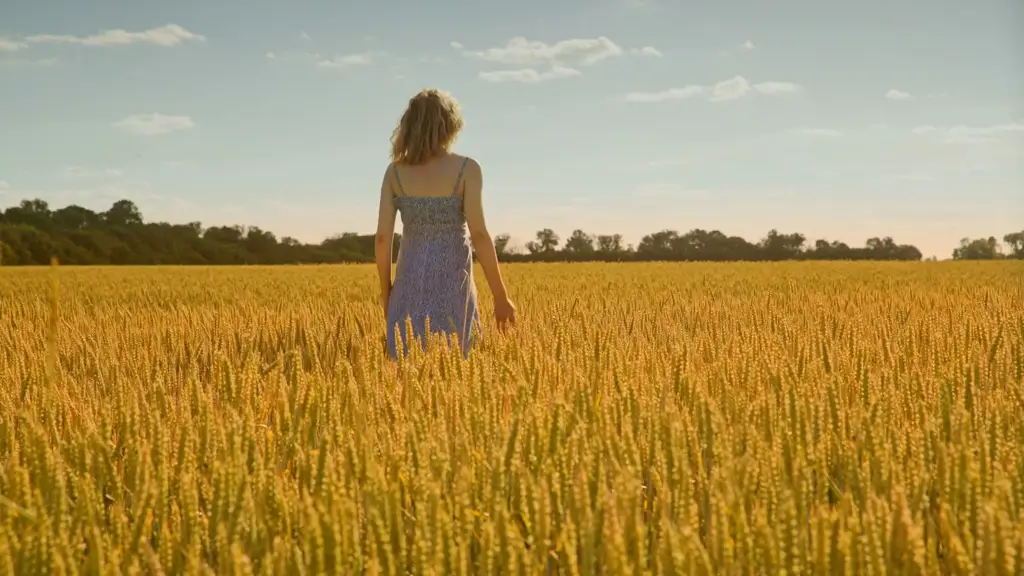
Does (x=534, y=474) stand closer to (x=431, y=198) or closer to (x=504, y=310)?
(x=504, y=310)

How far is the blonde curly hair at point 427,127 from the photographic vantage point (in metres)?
3.84

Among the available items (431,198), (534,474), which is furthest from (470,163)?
(534,474)

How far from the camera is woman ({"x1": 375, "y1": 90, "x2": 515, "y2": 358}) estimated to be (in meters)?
3.87

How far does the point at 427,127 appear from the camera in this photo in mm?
3846

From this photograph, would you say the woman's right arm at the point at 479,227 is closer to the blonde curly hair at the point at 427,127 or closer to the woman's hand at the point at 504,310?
the woman's hand at the point at 504,310

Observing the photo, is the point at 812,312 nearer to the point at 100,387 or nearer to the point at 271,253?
the point at 100,387

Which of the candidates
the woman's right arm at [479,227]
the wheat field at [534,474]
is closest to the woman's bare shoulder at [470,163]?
the woman's right arm at [479,227]

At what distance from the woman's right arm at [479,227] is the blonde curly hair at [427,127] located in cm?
18

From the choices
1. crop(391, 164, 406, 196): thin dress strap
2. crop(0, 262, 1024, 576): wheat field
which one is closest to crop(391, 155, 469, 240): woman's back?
crop(391, 164, 406, 196): thin dress strap

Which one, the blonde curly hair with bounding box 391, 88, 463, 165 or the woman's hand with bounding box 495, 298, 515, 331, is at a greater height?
the blonde curly hair with bounding box 391, 88, 463, 165

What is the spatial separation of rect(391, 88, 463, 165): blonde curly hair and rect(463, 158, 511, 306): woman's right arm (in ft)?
0.59

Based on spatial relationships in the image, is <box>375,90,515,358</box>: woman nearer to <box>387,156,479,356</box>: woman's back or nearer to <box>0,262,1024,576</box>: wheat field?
<box>387,156,479,356</box>: woman's back

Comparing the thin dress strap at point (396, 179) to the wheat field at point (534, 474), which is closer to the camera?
the wheat field at point (534, 474)

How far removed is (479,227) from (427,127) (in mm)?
551
